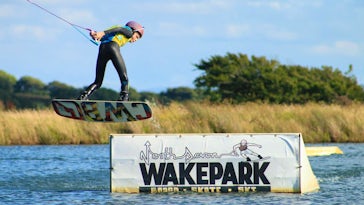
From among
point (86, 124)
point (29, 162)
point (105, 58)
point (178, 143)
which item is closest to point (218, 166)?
point (178, 143)

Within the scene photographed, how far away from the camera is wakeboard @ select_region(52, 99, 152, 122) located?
15.6m

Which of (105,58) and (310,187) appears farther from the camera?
(310,187)

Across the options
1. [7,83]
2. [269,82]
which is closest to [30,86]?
[7,83]

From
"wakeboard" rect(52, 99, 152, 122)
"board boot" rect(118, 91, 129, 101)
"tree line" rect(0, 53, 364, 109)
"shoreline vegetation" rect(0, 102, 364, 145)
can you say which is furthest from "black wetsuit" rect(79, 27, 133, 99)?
"tree line" rect(0, 53, 364, 109)

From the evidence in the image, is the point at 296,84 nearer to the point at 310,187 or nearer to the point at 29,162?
the point at 29,162

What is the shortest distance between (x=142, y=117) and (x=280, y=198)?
2.88 meters

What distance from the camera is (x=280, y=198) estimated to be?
54.6 ft

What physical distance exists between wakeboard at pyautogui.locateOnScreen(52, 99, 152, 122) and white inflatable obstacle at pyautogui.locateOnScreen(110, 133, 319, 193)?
1.32 m

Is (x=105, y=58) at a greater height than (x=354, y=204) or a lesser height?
greater

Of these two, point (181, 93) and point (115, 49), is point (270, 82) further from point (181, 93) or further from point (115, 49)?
point (181, 93)

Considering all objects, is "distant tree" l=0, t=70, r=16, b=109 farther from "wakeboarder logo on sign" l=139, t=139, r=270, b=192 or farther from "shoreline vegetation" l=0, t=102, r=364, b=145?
"wakeboarder logo on sign" l=139, t=139, r=270, b=192

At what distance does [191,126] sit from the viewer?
34.7 meters

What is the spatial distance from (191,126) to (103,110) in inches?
745

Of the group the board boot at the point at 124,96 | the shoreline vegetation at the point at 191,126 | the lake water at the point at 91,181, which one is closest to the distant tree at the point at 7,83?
the shoreline vegetation at the point at 191,126
